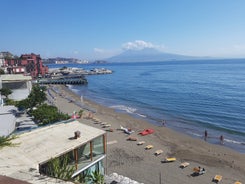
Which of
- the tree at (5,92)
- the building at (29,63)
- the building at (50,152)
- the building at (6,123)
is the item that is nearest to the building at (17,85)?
the tree at (5,92)

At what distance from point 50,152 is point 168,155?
15988 millimetres

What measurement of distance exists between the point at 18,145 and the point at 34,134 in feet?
5.23

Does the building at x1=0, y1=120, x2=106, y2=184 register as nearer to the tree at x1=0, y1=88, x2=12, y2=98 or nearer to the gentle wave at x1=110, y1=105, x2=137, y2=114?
the tree at x1=0, y1=88, x2=12, y2=98

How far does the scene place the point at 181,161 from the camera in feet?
72.7

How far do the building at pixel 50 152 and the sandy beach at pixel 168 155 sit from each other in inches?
279

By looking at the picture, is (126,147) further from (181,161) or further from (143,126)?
(143,126)

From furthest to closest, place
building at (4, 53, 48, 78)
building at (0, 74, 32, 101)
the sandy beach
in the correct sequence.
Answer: building at (4, 53, 48, 78) < building at (0, 74, 32, 101) < the sandy beach

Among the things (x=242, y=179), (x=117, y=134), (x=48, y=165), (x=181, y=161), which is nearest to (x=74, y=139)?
(x=48, y=165)

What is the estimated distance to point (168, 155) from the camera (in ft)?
77.6

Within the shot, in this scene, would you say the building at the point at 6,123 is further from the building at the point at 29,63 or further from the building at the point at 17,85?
the building at the point at 29,63

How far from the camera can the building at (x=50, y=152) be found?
29.3 ft

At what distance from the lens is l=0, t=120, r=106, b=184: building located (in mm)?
8938

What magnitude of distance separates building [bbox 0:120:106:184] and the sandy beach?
7096 millimetres

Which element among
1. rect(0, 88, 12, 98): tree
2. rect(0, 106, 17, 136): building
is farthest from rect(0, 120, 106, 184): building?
rect(0, 88, 12, 98): tree
